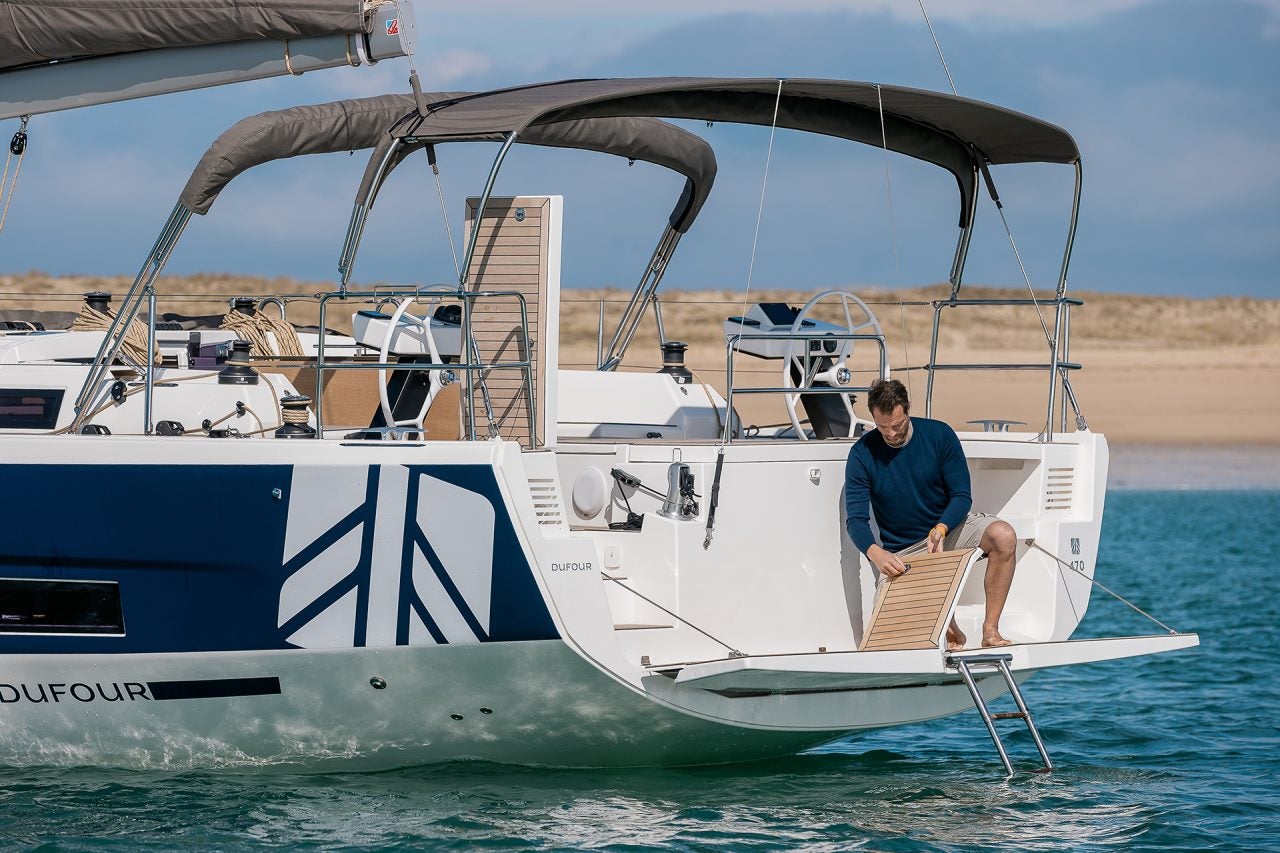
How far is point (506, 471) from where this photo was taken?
24.5 ft

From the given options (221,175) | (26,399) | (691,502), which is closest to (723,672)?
(691,502)

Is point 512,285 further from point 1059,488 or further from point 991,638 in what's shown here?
point 1059,488

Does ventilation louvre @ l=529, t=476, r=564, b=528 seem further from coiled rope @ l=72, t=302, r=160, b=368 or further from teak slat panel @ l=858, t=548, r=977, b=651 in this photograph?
coiled rope @ l=72, t=302, r=160, b=368

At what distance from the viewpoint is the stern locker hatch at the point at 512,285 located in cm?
830

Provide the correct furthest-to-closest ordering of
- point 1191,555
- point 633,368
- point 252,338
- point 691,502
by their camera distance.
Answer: point 1191,555, point 633,368, point 252,338, point 691,502

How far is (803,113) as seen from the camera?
944 cm

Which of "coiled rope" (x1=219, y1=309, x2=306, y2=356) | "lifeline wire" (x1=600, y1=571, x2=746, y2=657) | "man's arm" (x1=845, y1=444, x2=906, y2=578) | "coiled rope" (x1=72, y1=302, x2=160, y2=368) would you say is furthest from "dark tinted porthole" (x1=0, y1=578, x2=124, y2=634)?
"man's arm" (x1=845, y1=444, x2=906, y2=578)

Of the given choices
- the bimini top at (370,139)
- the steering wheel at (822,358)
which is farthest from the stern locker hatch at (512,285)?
the steering wheel at (822,358)

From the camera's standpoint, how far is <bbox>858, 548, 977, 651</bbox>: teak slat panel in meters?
7.89

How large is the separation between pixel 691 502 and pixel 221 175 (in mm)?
2871

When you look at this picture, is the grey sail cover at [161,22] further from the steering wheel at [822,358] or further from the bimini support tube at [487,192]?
the steering wheel at [822,358]

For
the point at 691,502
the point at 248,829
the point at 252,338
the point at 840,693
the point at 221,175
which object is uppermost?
the point at 221,175

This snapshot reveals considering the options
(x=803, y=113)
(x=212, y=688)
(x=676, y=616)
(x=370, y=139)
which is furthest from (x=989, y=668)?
(x=370, y=139)

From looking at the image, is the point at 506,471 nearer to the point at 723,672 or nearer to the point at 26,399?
the point at 723,672
